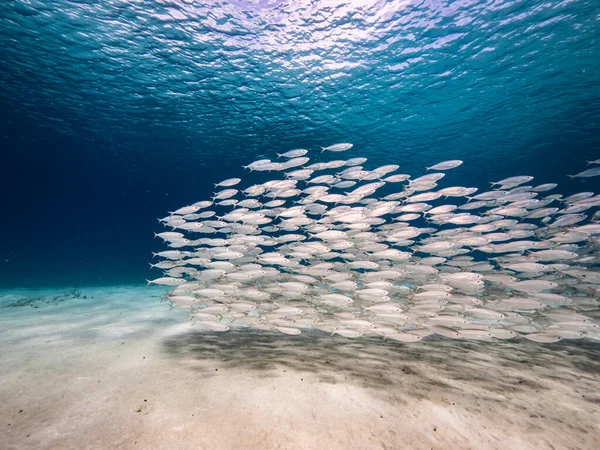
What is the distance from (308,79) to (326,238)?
1173cm

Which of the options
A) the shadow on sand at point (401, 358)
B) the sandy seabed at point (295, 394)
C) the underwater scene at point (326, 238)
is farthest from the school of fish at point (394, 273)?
the sandy seabed at point (295, 394)

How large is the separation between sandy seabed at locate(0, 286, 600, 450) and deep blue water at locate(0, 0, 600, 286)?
12.8m

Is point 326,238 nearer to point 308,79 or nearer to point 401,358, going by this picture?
point 401,358

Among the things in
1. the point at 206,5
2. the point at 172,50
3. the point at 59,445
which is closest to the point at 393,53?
the point at 206,5

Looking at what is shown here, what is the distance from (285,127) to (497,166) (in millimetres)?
23776

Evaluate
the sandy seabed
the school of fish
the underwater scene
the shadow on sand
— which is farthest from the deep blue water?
the sandy seabed

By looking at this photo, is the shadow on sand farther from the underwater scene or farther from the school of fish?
the school of fish

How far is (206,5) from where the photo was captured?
1143 cm

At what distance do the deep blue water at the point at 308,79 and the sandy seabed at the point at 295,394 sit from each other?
12778 mm

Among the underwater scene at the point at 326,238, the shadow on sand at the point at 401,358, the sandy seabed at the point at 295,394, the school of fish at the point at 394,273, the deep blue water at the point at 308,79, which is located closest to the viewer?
the sandy seabed at the point at 295,394

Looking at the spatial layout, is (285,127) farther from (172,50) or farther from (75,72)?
(75,72)

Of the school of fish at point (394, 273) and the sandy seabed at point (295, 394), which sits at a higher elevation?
the school of fish at point (394, 273)

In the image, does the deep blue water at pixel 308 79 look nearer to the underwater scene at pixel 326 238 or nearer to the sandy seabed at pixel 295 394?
the underwater scene at pixel 326 238

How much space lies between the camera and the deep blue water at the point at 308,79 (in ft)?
38.9
